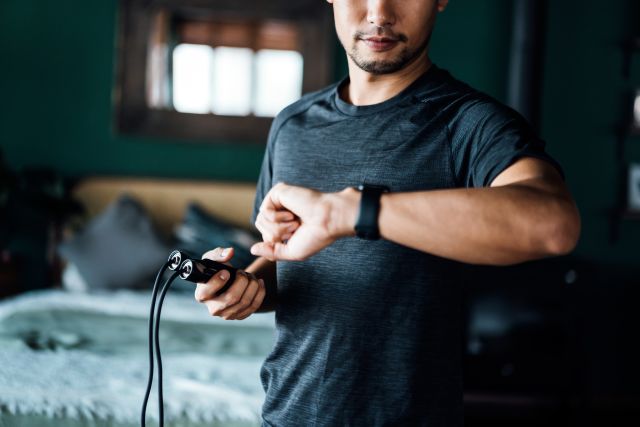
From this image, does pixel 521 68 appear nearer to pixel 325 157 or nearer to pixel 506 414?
pixel 506 414

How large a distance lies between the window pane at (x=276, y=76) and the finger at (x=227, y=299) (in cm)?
313

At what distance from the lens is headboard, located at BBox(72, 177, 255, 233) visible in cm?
396

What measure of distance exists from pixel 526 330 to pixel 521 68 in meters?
1.56

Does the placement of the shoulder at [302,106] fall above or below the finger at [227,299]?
above

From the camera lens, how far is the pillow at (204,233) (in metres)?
3.54

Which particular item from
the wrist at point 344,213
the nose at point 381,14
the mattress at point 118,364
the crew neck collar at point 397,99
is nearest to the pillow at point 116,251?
the mattress at point 118,364

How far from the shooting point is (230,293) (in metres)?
1.06

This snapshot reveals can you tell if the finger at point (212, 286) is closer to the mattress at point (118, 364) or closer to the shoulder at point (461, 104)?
the shoulder at point (461, 104)

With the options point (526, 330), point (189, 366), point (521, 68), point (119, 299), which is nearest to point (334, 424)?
point (189, 366)

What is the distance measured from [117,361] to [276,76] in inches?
95.4

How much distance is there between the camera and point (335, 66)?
4.16 metres

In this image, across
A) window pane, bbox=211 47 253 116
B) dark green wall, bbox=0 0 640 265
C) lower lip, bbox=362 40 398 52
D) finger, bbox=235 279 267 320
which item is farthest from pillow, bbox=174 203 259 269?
lower lip, bbox=362 40 398 52

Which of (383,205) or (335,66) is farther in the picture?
(335,66)

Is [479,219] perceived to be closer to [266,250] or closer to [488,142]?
[488,142]
